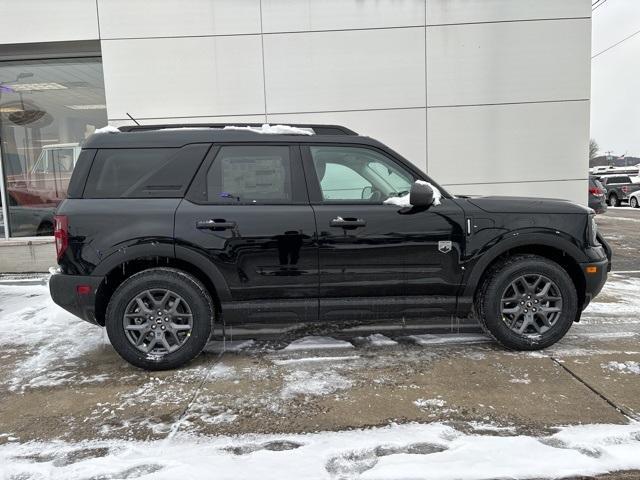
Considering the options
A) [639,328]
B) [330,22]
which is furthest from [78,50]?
[639,328]

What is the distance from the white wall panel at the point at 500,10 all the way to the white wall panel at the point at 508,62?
12cm

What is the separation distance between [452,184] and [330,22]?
137 inches

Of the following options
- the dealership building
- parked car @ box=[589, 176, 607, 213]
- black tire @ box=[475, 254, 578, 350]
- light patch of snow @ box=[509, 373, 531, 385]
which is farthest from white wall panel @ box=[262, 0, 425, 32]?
parked car @ box=[589, 176, 607, 213]

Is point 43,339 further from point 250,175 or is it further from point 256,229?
point 250,175

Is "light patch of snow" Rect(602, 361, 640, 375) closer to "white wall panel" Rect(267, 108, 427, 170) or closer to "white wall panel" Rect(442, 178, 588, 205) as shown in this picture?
"white wall panel" Rect(442, 178, 588, 205)

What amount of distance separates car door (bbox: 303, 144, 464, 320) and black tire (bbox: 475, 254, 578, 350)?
309 millimetres

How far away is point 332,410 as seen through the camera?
3.30 m

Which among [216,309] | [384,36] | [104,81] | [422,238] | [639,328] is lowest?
[639,328]

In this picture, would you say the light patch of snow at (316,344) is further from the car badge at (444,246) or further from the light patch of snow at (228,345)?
the car badge at (444,246)

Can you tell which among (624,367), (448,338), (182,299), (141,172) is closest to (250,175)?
(141,172)

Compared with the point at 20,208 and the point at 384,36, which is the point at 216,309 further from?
the point at 20,208

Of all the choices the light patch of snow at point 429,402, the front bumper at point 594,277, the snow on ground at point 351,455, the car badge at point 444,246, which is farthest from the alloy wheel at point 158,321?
the front bumper at point 594,277

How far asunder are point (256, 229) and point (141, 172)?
108cm

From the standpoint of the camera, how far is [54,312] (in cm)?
596
